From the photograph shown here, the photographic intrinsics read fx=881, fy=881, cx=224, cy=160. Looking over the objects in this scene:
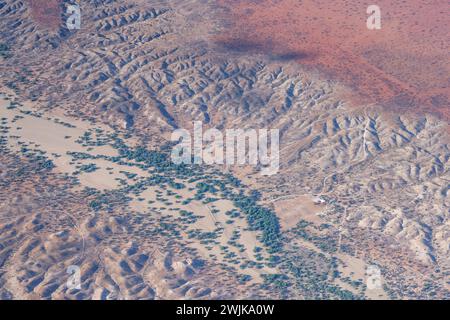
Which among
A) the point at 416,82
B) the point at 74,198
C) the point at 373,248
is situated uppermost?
the point at 416,82

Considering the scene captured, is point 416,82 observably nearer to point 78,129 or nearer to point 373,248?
point 373,248

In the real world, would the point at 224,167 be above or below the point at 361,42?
below

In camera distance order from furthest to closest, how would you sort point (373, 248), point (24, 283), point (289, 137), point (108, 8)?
point (108, 8)
point (289, 137)
point (373, 248)
point (24, 283)

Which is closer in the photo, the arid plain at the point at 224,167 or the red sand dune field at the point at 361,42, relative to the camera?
the arid plain at the point at 224,167

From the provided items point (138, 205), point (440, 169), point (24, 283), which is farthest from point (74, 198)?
point (440, 169)

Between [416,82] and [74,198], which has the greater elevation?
[416,82]

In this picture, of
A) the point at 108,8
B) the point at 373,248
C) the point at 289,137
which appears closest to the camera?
the point at 373,248

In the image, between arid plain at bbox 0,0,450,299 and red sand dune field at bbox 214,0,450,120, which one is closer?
arid plain at bbox 0,0,450,299

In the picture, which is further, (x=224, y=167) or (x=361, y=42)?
(x=361, y=42)
